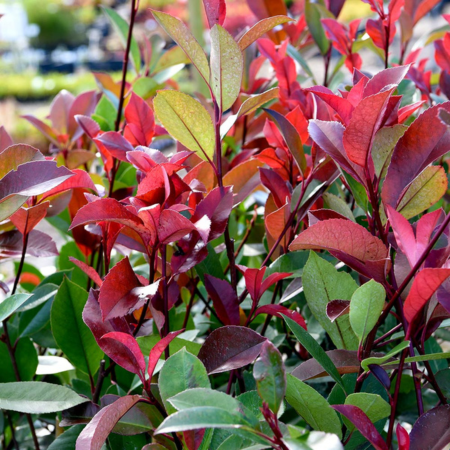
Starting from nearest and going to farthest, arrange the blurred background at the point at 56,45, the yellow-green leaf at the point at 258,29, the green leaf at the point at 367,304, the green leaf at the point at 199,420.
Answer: the green leaf at the point at 199,420 → the green leaf at the point at 367,304 → the yellow-green leaf at the point at 258,29 → the blurred background at the point at 56,45

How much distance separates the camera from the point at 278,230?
0.64 metres

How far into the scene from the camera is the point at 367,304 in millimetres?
450

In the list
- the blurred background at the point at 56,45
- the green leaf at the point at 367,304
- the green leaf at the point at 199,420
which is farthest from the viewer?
the blurred background at the point at 56,45

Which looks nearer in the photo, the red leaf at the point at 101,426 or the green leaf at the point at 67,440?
the red leaf at the point at 101,426

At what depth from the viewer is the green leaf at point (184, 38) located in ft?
1.69

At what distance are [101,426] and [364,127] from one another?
1.07 feet

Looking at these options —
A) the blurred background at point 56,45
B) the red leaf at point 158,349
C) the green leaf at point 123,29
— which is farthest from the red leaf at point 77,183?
the blurred background at point 56,45

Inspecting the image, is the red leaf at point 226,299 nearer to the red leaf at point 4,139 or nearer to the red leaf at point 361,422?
the red leaf at point 361,422

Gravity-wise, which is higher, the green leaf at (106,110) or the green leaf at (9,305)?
the green leaf at (106,110)

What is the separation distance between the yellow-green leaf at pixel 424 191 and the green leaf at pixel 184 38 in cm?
22

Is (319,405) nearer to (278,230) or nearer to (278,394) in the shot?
(278,394)

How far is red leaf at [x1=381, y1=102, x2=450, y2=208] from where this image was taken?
49 centimetres

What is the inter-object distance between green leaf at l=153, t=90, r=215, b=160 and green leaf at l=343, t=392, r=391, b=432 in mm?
263

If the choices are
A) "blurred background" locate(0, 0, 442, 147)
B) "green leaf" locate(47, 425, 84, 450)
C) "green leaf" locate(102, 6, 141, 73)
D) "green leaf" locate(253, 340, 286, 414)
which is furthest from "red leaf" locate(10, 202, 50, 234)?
"blurred background" locate(0, 0, 442, 147)
